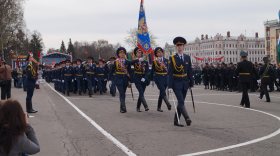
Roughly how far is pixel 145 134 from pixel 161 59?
5.08 metres

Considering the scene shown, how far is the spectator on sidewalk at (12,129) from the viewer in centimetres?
426

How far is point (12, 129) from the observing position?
4.27m

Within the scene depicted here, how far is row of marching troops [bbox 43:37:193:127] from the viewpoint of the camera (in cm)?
1065

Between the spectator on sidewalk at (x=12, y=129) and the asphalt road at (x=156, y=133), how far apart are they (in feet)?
10.6

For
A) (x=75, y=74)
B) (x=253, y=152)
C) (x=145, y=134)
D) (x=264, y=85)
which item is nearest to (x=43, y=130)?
(x=145, y=134)

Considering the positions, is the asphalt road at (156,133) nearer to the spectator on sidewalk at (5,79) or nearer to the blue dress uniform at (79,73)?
the spectator on sidewalk at (5,79)

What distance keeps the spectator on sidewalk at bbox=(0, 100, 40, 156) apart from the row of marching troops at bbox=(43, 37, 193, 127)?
638 centimetres

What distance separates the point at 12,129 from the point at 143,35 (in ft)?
49.8

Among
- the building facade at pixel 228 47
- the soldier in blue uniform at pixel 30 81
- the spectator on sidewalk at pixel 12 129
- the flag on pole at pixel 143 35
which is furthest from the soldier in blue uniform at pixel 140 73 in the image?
the building facade at pixel 228 47

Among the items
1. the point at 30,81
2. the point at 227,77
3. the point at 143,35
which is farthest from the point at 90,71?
the point at 30,81

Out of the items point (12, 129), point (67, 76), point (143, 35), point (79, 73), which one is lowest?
point (12, 129)

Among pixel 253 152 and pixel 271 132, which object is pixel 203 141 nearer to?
pixel 253 152

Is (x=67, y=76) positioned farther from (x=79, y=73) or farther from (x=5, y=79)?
(x=5, y=79)

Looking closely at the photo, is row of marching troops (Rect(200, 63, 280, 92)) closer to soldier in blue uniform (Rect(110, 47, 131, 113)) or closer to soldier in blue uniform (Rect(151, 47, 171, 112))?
soldier in blue uniform (Rect(151, 47, 171, 112))
